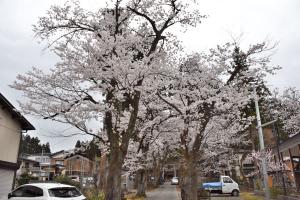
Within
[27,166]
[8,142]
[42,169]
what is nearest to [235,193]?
[8,142]

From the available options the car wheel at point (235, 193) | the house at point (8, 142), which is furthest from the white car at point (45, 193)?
the car wheel at point (235, 193)

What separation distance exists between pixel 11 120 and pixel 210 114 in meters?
11.8

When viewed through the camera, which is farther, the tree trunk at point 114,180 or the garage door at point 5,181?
the garage door at point 5,181

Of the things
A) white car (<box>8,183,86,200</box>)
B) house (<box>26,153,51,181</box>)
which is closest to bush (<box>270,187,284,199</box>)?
white car (<box>8,183,86,200</box>)

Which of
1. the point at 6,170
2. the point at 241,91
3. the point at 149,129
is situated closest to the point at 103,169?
the point at 149,129

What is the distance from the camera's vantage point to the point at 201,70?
59.7 feet

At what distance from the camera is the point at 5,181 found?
707 inches

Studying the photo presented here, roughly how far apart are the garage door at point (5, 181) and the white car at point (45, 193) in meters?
5.09

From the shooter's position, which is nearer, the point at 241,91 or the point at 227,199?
the point at 241,91

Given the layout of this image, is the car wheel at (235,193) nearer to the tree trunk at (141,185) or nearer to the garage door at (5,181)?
the tree trunk at (141,185)

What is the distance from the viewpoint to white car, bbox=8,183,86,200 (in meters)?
12.2

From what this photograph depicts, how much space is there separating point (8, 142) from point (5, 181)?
7.33ft

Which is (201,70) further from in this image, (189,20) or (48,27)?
(48,27)

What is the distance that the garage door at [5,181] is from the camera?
57.5ft
